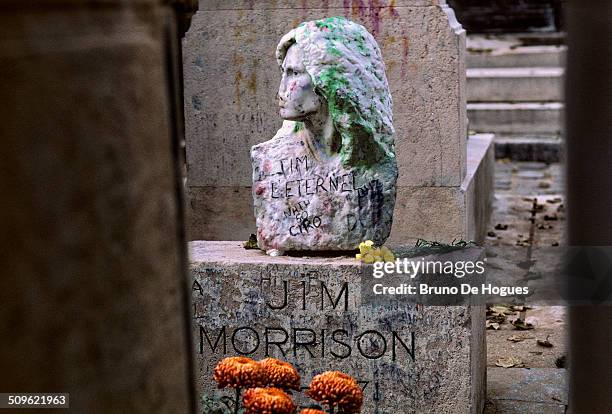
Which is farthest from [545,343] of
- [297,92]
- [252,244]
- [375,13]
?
[297,92]

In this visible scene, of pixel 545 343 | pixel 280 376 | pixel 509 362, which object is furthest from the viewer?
pixel 545 343

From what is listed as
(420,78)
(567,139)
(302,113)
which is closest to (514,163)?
(420,78)

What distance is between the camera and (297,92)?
448 centimetres

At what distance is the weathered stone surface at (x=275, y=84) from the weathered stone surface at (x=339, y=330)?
243 cm

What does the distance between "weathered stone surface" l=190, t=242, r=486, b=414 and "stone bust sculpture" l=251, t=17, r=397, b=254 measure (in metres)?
0.16

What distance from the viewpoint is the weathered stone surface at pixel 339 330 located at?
423 centimetres

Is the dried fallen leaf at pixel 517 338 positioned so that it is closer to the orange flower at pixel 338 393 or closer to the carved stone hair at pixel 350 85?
the carved stone hair at pixel 350 85

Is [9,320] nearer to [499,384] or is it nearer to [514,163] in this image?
[499,384]

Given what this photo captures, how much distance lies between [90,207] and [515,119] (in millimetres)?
12690

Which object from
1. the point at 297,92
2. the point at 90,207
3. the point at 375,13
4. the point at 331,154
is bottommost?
the point at 331,154

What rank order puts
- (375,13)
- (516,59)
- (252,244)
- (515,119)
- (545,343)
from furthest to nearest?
(516,59) < (515,119) < (375,13) < (545,343) < (252,244)

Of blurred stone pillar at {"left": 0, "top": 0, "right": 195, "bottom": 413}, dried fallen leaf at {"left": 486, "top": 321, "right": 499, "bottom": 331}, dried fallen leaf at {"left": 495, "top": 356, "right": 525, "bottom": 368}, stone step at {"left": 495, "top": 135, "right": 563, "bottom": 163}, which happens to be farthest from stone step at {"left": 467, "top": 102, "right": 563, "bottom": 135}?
blurred stone pillar at {"left": 0, "top": 0, "right": 195, "bottom": 413}

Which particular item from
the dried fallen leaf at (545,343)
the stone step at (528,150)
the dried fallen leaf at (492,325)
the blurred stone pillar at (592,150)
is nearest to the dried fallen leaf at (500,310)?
the dried fallen leaf at (492,325)

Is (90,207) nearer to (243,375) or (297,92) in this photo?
(243,375)
